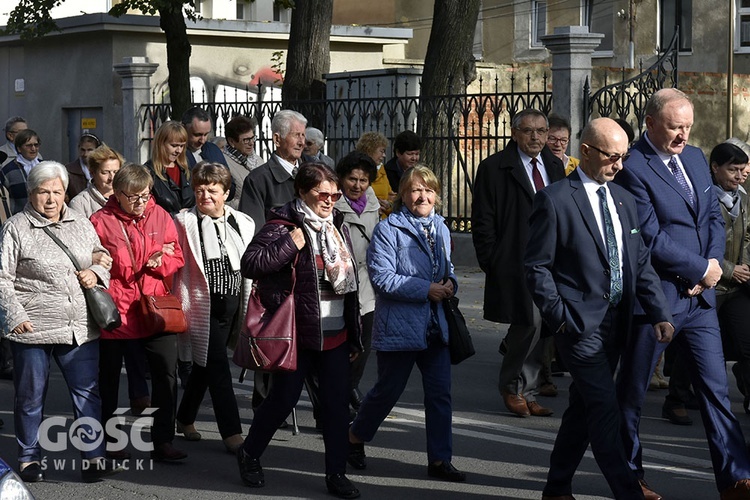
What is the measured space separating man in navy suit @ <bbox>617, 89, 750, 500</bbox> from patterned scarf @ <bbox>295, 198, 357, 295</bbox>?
1.44 metres

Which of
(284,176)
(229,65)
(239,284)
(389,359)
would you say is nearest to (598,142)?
(389,359)

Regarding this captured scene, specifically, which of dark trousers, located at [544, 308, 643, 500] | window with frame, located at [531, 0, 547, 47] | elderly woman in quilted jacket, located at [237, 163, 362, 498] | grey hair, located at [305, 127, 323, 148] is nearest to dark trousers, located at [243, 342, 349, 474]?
elderly woman in quilted jacket, located at [237, 163, 362, 498]

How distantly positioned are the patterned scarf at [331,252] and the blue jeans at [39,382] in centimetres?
144

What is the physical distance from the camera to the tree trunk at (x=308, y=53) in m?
19.2

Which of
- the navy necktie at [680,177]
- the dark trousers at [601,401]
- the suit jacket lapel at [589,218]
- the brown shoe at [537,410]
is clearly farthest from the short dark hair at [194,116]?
the dark trousers at [601,401]

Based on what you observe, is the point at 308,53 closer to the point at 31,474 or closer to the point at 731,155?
the point at 731,155

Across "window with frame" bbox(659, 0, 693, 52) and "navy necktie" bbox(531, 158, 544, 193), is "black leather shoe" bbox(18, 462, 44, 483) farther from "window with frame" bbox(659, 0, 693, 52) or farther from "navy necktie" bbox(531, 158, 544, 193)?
"window with frame" bbox(659, 0, 693, 52)

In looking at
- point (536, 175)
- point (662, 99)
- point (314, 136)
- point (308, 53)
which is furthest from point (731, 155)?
point (308, 53)

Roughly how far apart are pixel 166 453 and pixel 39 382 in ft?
2.83

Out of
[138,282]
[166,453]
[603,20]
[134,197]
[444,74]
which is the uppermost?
[603,20]

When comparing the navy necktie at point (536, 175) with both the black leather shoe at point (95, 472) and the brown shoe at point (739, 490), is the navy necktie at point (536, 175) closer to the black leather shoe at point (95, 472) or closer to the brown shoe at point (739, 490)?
the brown shoe at point (739, 490)

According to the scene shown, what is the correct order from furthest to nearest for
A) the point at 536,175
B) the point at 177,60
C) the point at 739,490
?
the point at 177,60 < the point at 536,175 < the point at 739,490

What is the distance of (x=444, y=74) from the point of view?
1739 cm

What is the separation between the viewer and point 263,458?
288 inches
